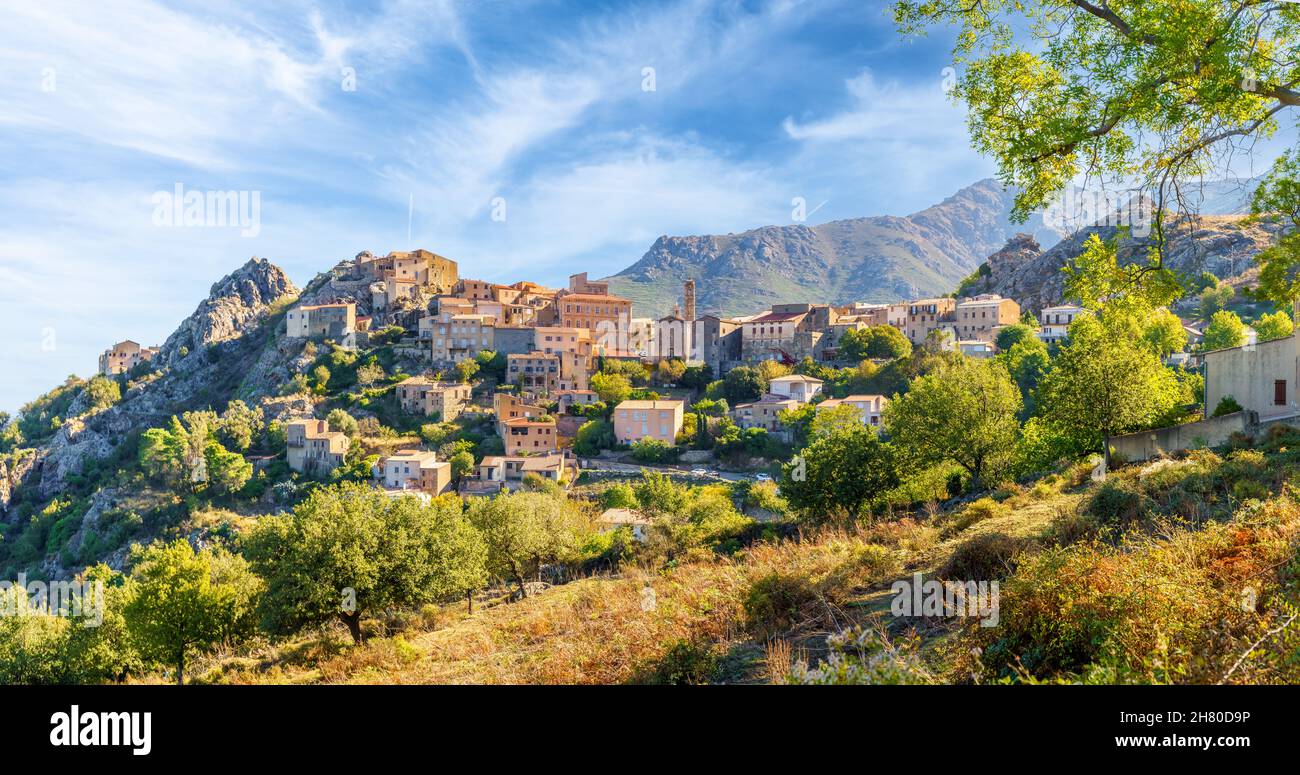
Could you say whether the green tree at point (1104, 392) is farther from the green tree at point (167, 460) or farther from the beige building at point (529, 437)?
the green tree at point (167, 460)

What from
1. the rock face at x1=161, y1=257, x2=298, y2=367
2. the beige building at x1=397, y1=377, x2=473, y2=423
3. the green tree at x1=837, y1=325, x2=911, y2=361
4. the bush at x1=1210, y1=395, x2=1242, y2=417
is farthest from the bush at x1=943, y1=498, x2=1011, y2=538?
the rock face at x1=161, y1=257, x2=298, y2=367

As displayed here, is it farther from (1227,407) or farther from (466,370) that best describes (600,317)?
(1227,407)

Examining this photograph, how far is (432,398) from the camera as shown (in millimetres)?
66375

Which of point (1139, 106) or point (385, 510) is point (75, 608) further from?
point (1139, 106)

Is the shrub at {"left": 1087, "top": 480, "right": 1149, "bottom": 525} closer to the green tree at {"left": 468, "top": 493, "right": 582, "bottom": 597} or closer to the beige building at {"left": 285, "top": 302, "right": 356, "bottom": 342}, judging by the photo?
the green tree at {"left": 468, "top": 493, "right": 582, "bottom": 597}

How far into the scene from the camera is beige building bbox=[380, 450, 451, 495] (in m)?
53.1

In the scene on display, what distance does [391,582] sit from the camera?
17.5 meters

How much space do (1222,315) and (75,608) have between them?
71.0 metres

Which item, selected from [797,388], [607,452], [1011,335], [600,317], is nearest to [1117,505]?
[607,452]

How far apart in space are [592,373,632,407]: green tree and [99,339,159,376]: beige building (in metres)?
80.5
